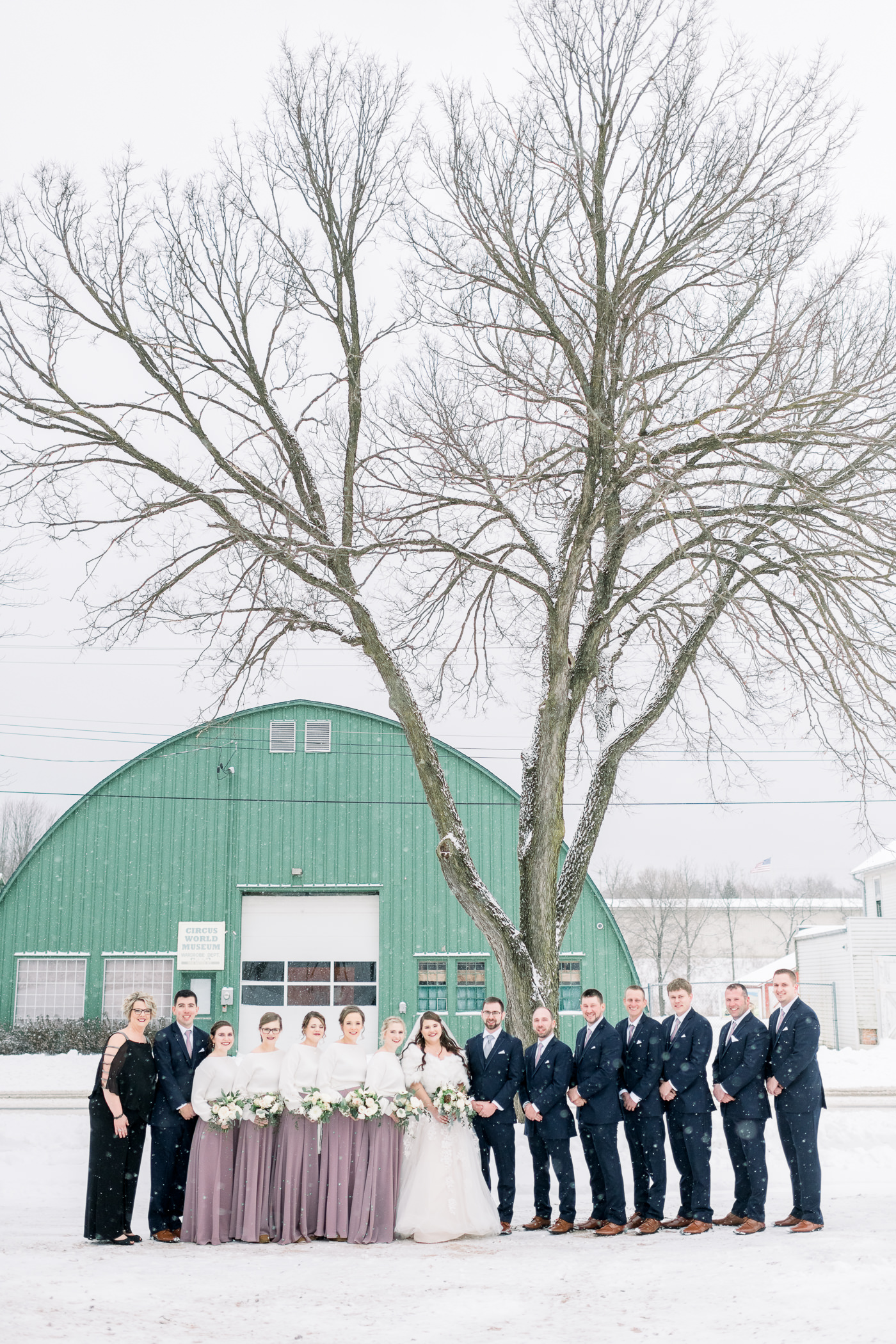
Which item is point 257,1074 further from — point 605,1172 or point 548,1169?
point 605,1172

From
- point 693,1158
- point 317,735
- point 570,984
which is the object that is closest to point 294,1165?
point 693,1158

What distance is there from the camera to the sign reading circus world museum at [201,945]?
23656mm

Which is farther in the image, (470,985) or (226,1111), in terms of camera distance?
(470,985)

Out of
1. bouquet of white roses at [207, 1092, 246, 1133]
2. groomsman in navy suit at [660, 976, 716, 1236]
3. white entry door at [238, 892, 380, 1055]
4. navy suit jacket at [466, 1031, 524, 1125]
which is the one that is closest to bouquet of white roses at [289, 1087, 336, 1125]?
bouquet of white roses at [207, 1092, 246, 1133]

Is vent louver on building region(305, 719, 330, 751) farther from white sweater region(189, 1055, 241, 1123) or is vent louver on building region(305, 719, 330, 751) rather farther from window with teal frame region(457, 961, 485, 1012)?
white sweater region(189, 1055, 241, 1123)

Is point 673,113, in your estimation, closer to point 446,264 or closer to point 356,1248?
point 446,264

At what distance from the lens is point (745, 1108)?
26.7 ft

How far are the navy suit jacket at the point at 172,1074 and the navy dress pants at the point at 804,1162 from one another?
14.1ft

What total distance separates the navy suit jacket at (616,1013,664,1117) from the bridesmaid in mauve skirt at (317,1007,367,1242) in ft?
6.46

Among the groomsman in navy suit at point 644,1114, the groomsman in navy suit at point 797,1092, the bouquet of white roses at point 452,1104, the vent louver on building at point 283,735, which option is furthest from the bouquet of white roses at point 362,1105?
the vent louver on building at point 283,735

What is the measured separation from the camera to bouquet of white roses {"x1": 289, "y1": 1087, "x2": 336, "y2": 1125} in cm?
812

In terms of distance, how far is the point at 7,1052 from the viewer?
75.8 feet

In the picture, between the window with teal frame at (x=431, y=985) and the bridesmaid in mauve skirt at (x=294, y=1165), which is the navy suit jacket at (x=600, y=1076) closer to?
the bridesmaid in mauve skirt at (x=294, y=1165)

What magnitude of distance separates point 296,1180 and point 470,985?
52.6ft
